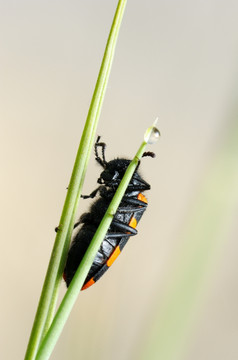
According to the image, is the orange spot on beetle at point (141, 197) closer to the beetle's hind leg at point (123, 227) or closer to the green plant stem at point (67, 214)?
the beetle's hind leg at point (123, 227)

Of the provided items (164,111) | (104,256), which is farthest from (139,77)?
(104,256)

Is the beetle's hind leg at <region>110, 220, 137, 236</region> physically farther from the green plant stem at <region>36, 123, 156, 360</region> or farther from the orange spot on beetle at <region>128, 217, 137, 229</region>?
the green plant stem at <region>36, 123, 156, 360</region>

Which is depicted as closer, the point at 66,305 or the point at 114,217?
the point at 66,305

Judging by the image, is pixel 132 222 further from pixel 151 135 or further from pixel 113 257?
pixel 151 135

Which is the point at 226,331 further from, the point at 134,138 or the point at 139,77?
the point at 139,77

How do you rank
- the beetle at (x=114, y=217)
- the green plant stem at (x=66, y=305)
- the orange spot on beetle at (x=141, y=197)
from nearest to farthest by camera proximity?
the green plant stem at (x=66, y=305) → the beetle at (x=114, y=217) → the orange spot on beetle at (x=141, y=197)

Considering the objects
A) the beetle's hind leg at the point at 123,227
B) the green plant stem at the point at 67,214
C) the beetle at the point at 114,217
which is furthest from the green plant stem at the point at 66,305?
the beetle's hind leg at the point at 123,227

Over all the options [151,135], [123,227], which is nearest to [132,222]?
[123,227]
